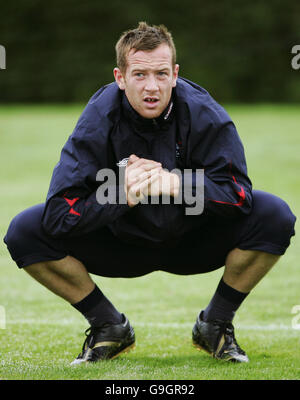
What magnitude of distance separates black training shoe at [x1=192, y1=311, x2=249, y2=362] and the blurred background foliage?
1469 cm

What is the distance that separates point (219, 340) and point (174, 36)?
607 inches

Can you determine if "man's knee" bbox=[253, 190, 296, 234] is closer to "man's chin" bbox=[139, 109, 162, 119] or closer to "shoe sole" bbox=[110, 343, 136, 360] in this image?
"man's chin" bbox=[139, 109, 162, 119]

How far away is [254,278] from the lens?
2.95m

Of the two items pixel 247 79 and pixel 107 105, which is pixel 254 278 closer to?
pixel 107 105

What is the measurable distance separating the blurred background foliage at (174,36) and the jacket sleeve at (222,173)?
578 inches

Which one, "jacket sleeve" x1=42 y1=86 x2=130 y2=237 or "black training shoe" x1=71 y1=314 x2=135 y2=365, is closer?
"jacket sleeve" x1=42 y1=86 x2=130 y2=237

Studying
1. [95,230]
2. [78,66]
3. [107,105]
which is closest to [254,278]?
[95,230]

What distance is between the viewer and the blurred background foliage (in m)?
17.6

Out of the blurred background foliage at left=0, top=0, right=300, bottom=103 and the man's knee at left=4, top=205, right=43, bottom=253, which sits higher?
the man's knee at left=4, top=205, right=43, bottom=253

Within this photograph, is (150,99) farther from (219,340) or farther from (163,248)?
(219,340)

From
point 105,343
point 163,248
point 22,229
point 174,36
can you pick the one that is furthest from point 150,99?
point 174,36

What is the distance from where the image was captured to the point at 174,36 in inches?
698

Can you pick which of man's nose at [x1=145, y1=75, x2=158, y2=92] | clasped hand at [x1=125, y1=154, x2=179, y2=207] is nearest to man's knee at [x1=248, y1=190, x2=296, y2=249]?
clasped hand at [x1=125, y1=154, x2=179, y2=207]
